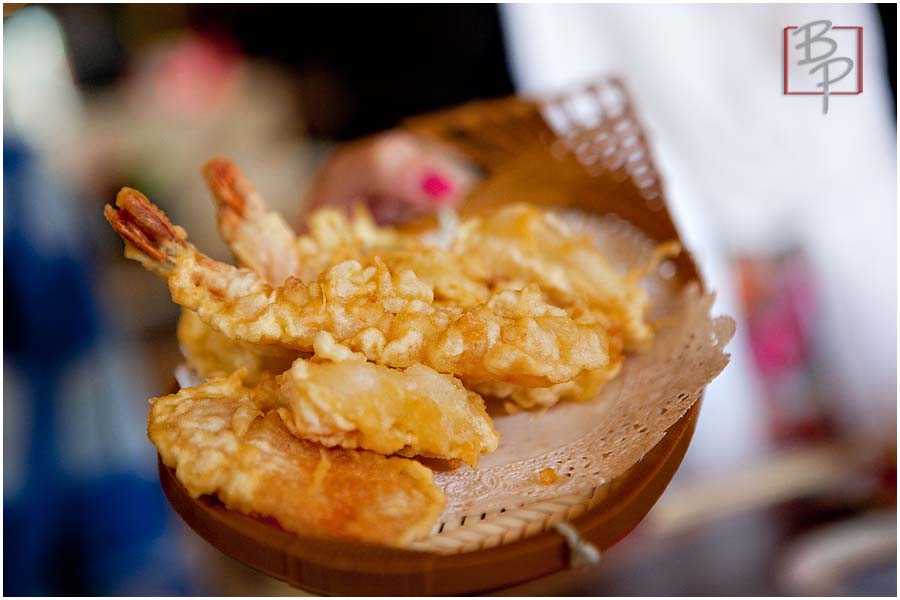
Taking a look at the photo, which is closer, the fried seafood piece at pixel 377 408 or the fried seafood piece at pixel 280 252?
the fried seafood piece at pixel 377 408

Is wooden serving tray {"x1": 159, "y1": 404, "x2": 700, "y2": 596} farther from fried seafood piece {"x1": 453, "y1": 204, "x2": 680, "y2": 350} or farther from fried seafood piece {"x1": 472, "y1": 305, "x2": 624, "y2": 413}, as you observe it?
fried seafood piece {"x1": 453, "y1": 204, "x2": 680, "y2": 350}

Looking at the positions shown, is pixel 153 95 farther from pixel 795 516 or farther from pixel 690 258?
pixel 795 516

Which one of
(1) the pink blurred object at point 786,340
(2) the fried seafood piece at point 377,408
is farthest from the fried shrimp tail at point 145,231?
(1) the pink blurred object at point 786,340

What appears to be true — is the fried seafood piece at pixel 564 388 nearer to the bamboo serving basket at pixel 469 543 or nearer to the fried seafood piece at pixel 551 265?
the fried seafood piece at pixel 551 265

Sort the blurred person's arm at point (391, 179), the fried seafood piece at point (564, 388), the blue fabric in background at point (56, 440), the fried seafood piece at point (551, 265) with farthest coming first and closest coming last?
the blue fabric in background at point (56, 440) < the blurred person's arm at point (391, 179) < the fried seafood piece at point (551, 265) < the fried seafood piece at point (564, 388)

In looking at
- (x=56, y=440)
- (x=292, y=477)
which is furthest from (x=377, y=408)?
(x=56, y=440)

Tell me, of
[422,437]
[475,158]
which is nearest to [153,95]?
[475,158]

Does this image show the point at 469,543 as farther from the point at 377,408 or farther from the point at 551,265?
the point at 551,265
